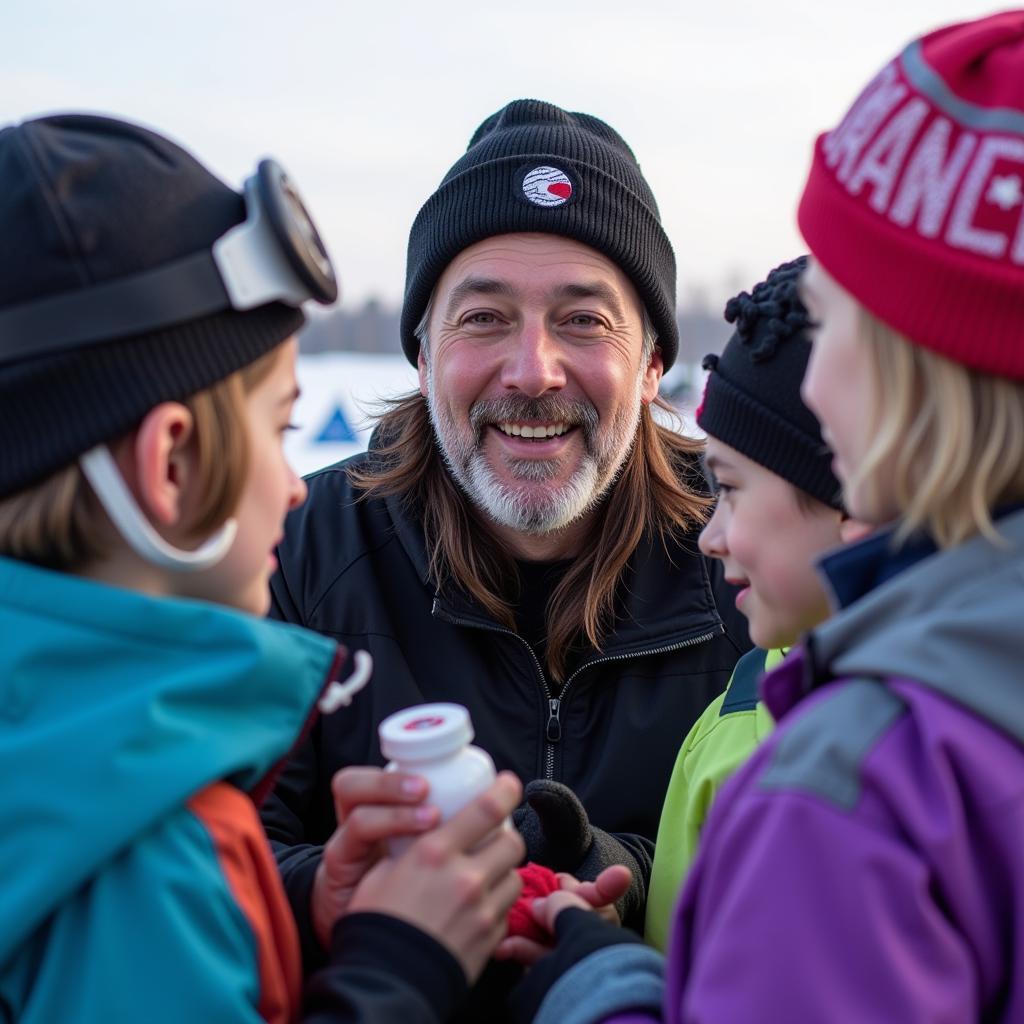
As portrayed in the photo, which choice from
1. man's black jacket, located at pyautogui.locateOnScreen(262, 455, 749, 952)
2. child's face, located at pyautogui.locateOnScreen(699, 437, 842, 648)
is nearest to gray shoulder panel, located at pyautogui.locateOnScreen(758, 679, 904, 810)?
child's face, located at pyautogui.locateOnScreen(699, 437, 842, 648)

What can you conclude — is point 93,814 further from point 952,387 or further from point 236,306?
point 952,387

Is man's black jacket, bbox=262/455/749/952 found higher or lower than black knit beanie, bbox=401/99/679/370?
lower

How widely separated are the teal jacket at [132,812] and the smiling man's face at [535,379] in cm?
175

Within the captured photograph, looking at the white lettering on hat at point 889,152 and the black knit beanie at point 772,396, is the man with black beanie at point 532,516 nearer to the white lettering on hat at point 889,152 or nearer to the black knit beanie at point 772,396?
the black knit beanie at point 772,396

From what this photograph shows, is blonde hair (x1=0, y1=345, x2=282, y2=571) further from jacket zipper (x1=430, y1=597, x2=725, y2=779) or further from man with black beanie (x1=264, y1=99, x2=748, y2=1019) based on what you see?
jacket zipper (x1=430, y1=597, x2=725, y2=779)

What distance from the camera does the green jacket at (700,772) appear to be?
2.15m

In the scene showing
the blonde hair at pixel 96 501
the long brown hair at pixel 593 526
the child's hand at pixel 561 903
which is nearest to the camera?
the blonde hair at pixel 96 501

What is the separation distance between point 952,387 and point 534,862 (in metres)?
1.48

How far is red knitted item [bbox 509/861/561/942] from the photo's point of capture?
1.88 metres

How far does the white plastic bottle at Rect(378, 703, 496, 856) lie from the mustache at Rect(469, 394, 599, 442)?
169 centimetres

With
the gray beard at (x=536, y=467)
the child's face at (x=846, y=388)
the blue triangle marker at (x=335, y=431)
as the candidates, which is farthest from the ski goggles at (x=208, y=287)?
the blue triangle marker at (x=335, y=431)

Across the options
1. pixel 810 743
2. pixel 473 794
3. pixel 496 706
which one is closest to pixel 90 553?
pixel 473 794

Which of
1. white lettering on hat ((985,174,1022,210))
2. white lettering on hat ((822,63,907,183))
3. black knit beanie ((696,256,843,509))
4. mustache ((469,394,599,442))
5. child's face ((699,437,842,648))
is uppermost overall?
white lettering on hat ((822,63,907,183))

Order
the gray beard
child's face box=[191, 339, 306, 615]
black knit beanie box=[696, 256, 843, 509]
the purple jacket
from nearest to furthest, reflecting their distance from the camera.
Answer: the purple jacket < child's face box=[191, 339, 306, 615] < black knit beanie box=[696, 256, 843, 509] < the gray beard
